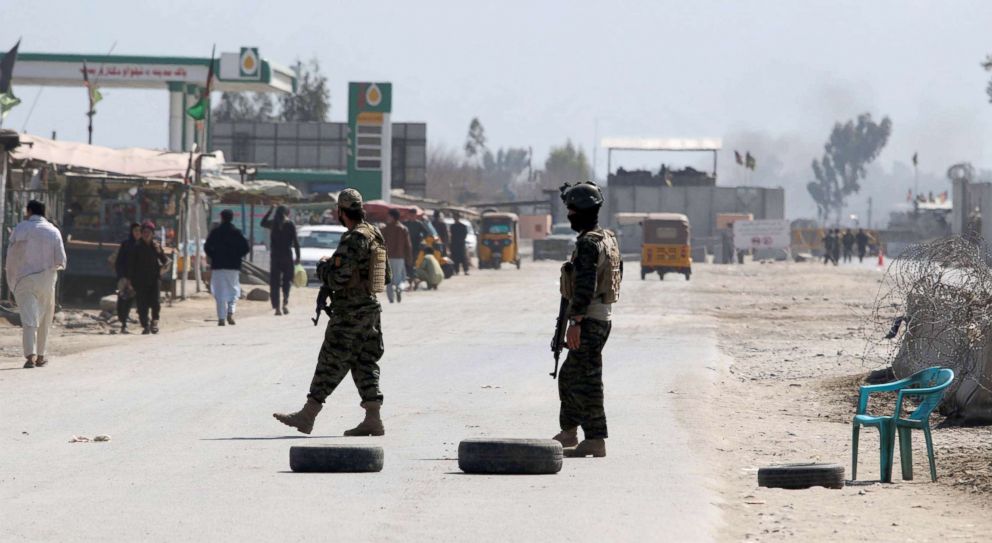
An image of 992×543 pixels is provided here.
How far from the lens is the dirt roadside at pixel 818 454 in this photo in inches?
330

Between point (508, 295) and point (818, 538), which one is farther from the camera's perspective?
point (508, 295)

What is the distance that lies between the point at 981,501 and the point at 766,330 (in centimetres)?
1777

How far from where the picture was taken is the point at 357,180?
A: 63844mm

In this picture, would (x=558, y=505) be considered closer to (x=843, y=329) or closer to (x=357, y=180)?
(x=843, y=329)

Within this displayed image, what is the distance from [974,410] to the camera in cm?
1359

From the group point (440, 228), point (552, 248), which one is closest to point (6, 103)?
point (440, 228)

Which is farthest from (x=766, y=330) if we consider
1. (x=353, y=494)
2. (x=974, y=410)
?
(x=353, y=494)

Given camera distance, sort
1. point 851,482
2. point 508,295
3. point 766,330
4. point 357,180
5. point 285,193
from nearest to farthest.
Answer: point 851,482 < point 766,330 < point 285,193 < point 508,295 < point 357,180

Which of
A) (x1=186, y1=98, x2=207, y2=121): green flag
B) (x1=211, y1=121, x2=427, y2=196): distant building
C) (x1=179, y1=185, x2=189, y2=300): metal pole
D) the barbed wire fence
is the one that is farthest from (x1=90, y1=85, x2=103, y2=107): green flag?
(x1=211, y1=121, x2=427, y2=196): distant building

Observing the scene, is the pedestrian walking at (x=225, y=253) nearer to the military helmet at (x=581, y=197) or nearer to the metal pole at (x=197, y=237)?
the metal pole at (x=197, y=237)

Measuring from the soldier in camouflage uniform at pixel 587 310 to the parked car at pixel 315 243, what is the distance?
29.0 m

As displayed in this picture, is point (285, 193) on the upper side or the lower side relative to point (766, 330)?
upper

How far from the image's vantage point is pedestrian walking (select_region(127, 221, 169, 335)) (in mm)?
22078

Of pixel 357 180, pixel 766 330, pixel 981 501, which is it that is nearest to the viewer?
pixel 981 501
